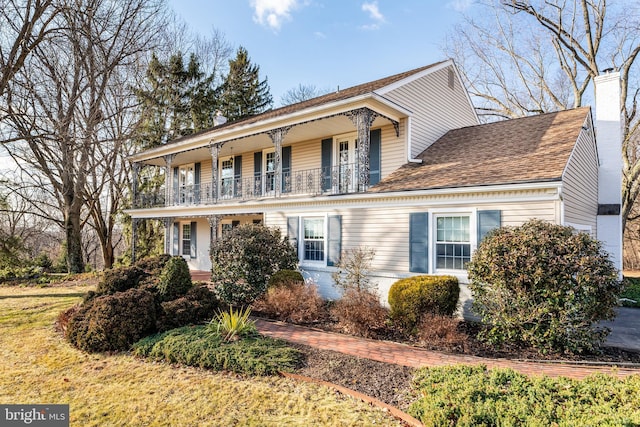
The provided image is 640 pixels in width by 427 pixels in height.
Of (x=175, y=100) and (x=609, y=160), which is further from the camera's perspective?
(x=175, y=100)

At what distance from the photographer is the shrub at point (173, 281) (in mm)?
8438

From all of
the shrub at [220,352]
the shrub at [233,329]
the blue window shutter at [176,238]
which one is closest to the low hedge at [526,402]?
the shrub at [220,352]

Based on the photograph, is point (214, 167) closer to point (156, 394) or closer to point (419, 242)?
point (419, 242)

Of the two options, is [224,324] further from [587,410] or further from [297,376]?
[587,410]

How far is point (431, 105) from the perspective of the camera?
1331cm

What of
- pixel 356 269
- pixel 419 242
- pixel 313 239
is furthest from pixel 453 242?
pixel 313 239

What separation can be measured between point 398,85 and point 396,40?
17.8ft

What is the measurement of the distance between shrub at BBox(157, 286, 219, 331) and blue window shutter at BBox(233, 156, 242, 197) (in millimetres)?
8311

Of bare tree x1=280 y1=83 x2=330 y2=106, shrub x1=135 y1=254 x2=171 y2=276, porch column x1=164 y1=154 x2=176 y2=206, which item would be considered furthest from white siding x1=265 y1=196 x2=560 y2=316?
bare tree x1=280 y1=83 x2=330 y2=106

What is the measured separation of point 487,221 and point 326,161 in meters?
6.73

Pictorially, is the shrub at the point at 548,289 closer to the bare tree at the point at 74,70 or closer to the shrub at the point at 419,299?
the shrub at the point at 419,299

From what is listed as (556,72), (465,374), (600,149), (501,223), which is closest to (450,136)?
(600,149)

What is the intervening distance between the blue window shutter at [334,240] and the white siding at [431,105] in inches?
137

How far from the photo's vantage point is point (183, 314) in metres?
7.61
